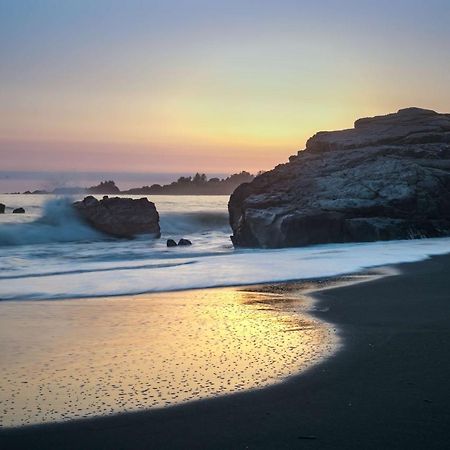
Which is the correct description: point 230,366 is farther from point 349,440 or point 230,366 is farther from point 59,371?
point 349,440

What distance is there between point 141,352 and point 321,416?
2.04m

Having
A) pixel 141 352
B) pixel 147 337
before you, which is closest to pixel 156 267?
pixel 147 337

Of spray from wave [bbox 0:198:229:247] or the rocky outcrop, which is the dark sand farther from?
the rocky outcrop

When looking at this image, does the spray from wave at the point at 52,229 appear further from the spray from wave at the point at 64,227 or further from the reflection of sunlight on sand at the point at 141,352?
the reflection of sunlight on sand at the point at 141,352

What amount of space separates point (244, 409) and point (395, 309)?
372 centimetres

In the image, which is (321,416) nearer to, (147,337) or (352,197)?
(147,337)

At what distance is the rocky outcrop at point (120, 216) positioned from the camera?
3012 cm

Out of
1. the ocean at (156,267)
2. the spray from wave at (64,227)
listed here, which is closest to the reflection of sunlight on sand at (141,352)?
the ocean at (156,267)

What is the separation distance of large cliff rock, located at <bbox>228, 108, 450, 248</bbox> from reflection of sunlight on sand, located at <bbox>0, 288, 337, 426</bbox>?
12134 millimetres

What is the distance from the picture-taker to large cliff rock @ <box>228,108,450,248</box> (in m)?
19.7

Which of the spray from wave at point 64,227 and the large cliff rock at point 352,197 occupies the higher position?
the large cliff rock at point 352,197

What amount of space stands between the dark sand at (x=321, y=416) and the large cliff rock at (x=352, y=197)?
1481 centimetres

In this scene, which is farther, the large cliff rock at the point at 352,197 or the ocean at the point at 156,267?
the large cliff rock at the point at 352,197

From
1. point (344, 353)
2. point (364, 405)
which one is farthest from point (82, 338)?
point (364, 405)
